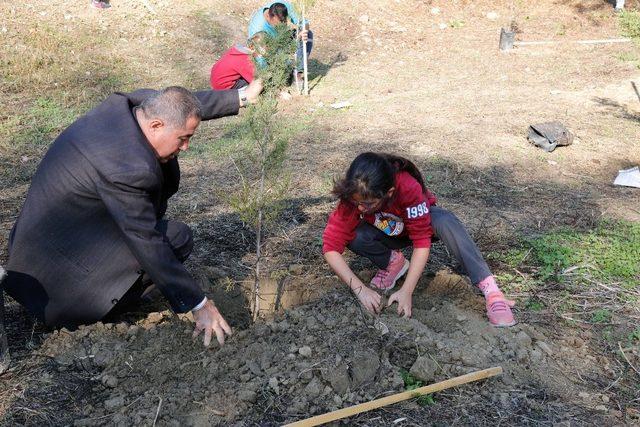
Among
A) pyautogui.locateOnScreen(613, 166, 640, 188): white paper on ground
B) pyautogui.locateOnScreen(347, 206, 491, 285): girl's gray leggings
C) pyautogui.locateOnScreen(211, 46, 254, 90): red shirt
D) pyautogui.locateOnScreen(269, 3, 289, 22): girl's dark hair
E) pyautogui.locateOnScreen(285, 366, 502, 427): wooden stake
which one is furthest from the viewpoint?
pyautogui.locateOnScreen(269, 3, 289, 22): girl's dark hair

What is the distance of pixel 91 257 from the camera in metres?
3.07

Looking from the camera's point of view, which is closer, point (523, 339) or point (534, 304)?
point (523, 339)

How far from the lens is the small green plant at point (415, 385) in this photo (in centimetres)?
264

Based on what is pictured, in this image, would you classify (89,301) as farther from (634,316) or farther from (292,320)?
(634,316)

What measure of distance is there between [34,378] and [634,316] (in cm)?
302

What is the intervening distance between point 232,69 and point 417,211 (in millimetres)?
4831

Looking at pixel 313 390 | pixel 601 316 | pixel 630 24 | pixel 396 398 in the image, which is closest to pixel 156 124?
pixel 313 390

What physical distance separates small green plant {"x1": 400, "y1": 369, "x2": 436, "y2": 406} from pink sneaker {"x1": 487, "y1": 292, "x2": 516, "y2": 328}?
666mm

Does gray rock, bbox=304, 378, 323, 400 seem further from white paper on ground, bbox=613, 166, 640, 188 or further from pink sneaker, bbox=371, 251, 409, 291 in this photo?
white paper on ground, bbox=613, 166, 640, 188

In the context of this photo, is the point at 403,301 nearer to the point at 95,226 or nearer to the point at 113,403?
the point at 113,403

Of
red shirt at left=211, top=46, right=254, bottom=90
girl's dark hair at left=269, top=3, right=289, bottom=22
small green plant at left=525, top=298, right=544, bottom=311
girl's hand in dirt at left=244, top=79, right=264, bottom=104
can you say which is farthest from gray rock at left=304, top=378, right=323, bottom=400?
girl's dark hair at left=269, top=3, right=289, bottom=22

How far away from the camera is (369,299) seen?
3.18 m

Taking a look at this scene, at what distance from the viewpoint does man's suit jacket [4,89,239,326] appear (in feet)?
8.90

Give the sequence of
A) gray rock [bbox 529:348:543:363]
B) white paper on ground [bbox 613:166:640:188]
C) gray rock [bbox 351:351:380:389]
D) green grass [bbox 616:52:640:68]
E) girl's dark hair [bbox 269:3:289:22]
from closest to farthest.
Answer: gray rock [bbox 351:351:380:389] < gray rock [bbox 529:348:543:363] < white paper on ground [bbox 613:166:640:188] < girl's dark hair [bbox 269:3:289:22] < green grass [bbox 616:52:640:68]
